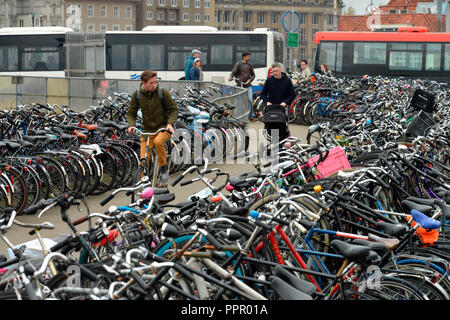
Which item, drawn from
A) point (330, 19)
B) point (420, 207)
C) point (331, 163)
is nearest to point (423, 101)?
point (331, 163)

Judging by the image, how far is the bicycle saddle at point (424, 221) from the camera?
4.58 metres

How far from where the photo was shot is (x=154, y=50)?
28.1 metres

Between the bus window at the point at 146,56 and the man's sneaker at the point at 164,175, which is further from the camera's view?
the bus window at the point at 146,56

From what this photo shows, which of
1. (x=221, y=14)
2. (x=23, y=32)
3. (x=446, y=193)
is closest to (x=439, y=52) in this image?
(x=23, y=32)

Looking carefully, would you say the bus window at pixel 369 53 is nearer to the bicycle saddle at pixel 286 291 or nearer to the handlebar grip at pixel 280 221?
the handlebar grip at pixel 280 221

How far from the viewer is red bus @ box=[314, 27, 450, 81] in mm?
27406

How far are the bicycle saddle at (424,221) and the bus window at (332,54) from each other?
23.9 meters

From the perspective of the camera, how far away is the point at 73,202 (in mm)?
4617

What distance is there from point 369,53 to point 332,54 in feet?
4.36

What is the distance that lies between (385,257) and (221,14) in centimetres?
12311

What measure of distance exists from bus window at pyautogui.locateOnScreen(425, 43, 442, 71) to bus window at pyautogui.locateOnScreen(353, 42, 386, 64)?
1.52 meters

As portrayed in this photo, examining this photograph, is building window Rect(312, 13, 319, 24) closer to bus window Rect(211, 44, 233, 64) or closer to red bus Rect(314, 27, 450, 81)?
red bus Rect(314, 27, 450, 81)

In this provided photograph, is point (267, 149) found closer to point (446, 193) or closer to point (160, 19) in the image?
point (446, 193)

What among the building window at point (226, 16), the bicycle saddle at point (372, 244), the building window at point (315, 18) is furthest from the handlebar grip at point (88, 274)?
the building window at point (315, 18)
